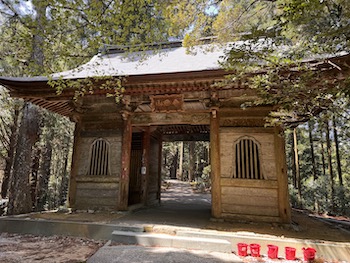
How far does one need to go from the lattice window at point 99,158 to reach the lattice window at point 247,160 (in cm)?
391

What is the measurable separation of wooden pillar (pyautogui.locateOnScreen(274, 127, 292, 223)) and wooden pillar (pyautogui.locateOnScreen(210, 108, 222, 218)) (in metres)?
1.49

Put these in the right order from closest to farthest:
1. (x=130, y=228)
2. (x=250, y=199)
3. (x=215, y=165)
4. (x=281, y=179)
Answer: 1. (x=130, y=228)
2. (x=281, y=179)
3. (x=250, y=199)
4. (x=215, y=165)

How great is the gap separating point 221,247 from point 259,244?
73 cm

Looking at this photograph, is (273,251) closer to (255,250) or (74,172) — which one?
(255,250)

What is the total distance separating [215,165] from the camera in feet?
19.6

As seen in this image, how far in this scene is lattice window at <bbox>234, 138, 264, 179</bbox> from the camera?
5.92 meters

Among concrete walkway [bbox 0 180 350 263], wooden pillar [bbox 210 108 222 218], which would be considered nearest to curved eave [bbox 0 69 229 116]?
wooden pillar [bbox 210 108 222 218]

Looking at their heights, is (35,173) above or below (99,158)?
below

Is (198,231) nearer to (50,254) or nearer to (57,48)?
(50,254)

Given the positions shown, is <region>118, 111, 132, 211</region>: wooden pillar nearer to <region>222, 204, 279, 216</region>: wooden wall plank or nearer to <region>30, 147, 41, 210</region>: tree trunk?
<region>222, 204, 279, 216</region>: wooden wall plank

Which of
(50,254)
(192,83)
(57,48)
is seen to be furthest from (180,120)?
(50,254)

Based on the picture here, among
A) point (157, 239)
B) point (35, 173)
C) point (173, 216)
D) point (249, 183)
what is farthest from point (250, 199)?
point (35, 173)

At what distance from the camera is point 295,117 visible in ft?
14.6

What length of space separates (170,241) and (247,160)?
295cm
